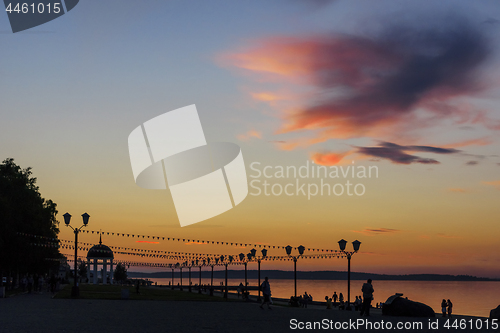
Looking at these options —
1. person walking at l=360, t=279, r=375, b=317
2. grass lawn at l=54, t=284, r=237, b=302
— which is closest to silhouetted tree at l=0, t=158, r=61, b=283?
grass lawn at l=54, t=284, r=237, b=302

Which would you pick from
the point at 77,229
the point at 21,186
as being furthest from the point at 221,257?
the point at 77,229

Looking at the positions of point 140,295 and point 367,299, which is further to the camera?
point 140,295


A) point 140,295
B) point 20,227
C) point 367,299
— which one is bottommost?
point 140,295

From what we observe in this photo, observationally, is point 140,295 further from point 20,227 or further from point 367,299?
point 367,299

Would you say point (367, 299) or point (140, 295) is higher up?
point (367, 299)

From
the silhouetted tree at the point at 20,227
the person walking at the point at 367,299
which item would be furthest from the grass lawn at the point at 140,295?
the person walking at the point at 367,299

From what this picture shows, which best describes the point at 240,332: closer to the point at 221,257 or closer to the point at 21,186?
the point at 21,186

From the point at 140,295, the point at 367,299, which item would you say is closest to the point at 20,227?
the point at 140,295

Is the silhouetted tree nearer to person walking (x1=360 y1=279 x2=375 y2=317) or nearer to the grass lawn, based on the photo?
the grass lawn

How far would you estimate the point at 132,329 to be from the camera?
19.0 m

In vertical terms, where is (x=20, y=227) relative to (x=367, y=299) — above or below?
above

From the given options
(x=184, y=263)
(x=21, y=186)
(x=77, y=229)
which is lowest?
(x=184, y=263)

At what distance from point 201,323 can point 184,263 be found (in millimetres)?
110936

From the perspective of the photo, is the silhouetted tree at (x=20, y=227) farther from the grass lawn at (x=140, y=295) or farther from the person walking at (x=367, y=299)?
the person walking at (x=367, y=299)
